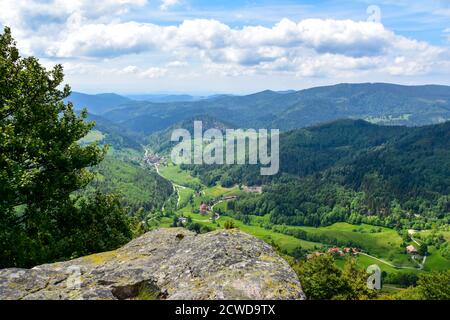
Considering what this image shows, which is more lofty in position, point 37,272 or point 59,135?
point 59,135

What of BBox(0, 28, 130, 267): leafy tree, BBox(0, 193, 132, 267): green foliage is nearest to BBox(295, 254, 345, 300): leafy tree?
BBox(0, 193, 132, 267): green foliage

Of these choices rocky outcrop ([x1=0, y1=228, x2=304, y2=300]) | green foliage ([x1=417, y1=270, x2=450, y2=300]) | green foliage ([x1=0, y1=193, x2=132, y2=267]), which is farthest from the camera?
green foliage ([x1=417, y1=270, x2=450, y2=300])

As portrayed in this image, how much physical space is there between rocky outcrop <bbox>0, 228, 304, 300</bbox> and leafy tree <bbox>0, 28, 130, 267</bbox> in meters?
9.96

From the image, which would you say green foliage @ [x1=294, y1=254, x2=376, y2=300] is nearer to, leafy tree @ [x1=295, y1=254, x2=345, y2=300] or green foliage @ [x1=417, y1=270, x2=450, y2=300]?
leafy tree @ [x1=295, y1=254, x2=345, y2=300]

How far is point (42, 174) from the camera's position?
31078 mm

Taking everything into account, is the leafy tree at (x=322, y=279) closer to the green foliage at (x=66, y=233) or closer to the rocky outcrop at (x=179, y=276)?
the green foliage at (x=66, y=233)

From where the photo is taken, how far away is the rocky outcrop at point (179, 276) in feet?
46.4

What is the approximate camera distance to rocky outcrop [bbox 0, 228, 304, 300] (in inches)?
557

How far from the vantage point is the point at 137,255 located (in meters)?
20.8

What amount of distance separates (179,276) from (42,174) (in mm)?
20219

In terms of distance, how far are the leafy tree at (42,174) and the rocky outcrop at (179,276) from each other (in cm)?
996

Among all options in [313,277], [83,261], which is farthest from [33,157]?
[313,277]
